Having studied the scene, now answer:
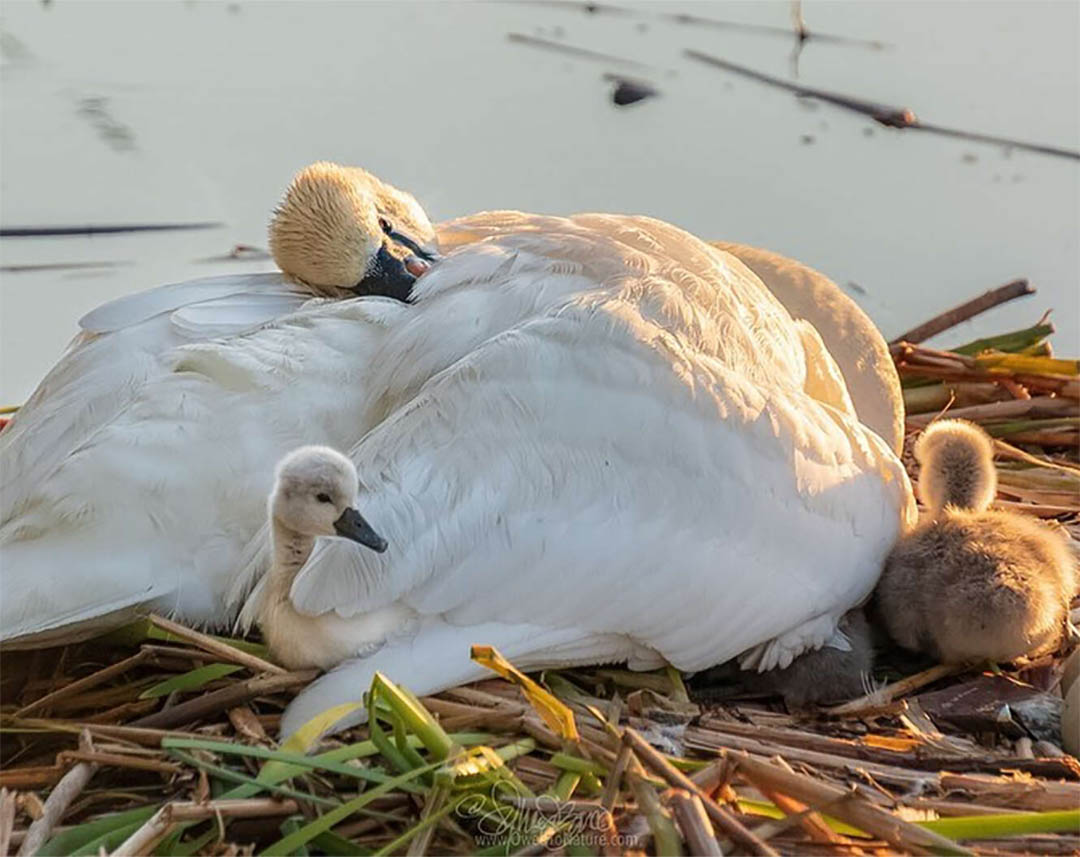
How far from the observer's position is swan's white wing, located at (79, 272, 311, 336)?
1435mm

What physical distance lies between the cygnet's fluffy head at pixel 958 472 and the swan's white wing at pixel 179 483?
604 mm

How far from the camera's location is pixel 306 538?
48.1 inches

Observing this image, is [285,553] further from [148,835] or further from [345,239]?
[345,239]

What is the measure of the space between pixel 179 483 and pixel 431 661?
0.24 meters

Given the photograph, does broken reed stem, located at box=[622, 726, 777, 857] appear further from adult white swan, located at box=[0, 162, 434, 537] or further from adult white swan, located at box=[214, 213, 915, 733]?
adult white swan, located at box=[0, 162, 434, 537]

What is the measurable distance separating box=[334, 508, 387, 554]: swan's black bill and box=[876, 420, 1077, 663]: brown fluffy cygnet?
0.50 metres

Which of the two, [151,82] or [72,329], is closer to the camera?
[72,329]

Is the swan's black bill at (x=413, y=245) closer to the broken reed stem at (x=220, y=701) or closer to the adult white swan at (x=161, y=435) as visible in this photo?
the adult white swan at (x=161, y=435)

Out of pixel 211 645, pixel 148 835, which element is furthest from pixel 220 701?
pixel 148 835

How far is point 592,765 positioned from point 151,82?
1259 mm

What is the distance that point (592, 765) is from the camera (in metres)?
1.16

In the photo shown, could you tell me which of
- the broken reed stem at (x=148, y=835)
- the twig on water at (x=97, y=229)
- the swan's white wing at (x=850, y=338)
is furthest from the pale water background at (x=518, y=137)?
the broken reed stem at (x=148, y=835)

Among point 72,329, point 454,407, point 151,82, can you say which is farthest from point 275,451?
point 151,82

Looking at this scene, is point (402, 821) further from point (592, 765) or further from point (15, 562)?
point (15, 562)
